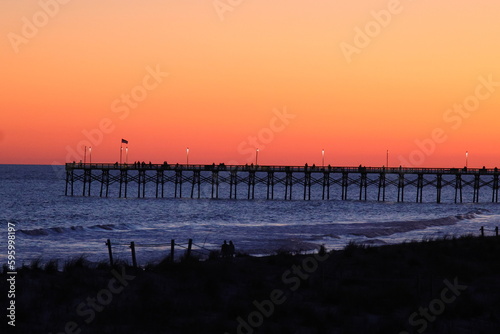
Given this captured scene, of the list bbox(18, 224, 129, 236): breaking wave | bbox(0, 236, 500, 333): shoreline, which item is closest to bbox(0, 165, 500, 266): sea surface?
bbox(18, 224, 129, 236): breaking wave

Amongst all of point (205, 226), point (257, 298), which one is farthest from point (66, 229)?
point (257, 298)

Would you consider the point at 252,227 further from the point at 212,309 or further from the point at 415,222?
the point at 212,309

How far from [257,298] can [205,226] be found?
39.6 m

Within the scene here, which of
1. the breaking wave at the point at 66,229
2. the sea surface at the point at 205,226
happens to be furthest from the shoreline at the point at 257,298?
the breaking wave at the point at 66,229

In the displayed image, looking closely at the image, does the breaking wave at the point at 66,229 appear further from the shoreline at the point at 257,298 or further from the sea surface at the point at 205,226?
the shoreline at the point at 257,298

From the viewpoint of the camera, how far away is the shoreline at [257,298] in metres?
15.2

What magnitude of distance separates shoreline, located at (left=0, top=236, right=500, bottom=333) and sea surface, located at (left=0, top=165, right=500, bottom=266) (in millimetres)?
9912

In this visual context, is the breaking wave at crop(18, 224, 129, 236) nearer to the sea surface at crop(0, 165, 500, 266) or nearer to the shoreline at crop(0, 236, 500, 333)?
the sea surface at crop(0, 165, 500, 266)

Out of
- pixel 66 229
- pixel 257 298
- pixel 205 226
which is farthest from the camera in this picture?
pixel 205 226

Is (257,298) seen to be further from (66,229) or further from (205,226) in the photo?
(205,226)

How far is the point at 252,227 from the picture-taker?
56.2 meters

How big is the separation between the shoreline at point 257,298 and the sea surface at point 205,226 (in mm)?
9912

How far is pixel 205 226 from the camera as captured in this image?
5719 cm

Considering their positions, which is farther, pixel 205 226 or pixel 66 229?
pixel 205 226
